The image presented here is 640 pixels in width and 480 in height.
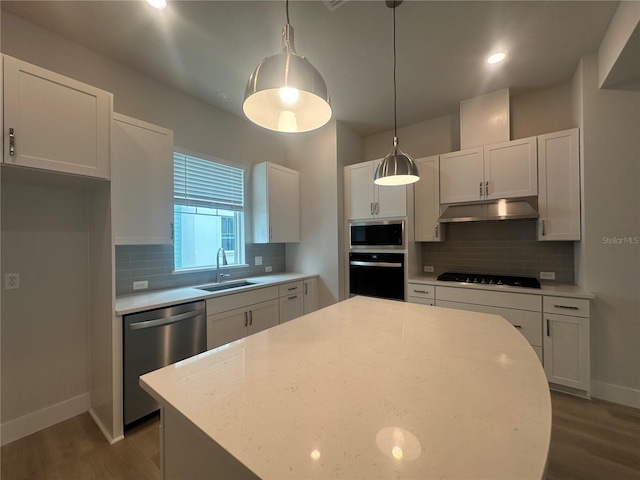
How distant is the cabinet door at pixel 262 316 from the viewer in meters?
2.76

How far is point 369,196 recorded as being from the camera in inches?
136

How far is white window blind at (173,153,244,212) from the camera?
113 inches

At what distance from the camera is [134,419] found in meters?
1.95

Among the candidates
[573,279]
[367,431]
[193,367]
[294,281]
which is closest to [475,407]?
[367,431]

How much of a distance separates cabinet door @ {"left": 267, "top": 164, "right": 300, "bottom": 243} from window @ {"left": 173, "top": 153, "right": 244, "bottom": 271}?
1.33 ft

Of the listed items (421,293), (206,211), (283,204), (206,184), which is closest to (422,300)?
(421,293)

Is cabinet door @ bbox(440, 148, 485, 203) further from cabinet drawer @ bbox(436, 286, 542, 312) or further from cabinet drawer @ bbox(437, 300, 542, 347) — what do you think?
cabinet drawer @ bbox(437, 300, 542, 347)

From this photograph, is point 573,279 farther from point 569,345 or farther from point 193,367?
point 193,367

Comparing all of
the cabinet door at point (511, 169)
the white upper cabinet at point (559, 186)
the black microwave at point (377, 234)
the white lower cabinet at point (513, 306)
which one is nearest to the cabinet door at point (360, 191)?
the black microwave at point (377, 234)

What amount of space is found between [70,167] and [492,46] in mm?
3288

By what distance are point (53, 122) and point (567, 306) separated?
410 cm

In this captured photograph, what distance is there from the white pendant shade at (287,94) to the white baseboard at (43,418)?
2659 millimetres

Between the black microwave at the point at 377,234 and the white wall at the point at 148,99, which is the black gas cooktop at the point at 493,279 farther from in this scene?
the white wall at the point at 148,99

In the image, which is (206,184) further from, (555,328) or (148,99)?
(555,328)
